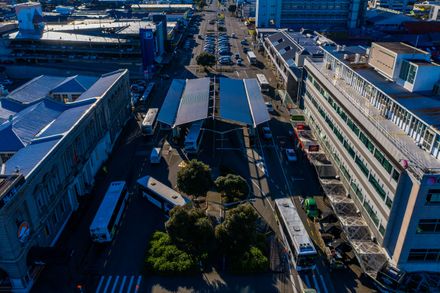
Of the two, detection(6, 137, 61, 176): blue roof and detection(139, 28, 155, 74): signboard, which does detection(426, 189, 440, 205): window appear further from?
detection(139, 28, 155, 74): signboard

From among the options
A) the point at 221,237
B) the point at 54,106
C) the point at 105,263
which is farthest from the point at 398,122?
the point at 54,106

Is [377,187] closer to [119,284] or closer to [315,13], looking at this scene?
[119,284]

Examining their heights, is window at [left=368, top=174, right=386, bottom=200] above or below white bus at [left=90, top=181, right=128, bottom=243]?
above

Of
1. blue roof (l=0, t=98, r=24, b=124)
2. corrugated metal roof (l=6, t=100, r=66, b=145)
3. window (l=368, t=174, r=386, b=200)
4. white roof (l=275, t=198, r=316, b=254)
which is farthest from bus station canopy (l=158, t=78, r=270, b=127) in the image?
window (l=368, t=174, r=386, b=200)

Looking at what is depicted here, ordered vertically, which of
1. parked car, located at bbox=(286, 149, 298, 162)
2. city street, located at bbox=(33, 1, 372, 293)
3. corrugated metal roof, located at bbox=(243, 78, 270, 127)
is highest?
corrugated metal roof, located at bbox=(243, 78, 270, 127)

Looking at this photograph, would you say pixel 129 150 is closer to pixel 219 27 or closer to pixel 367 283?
pixel 367 283
